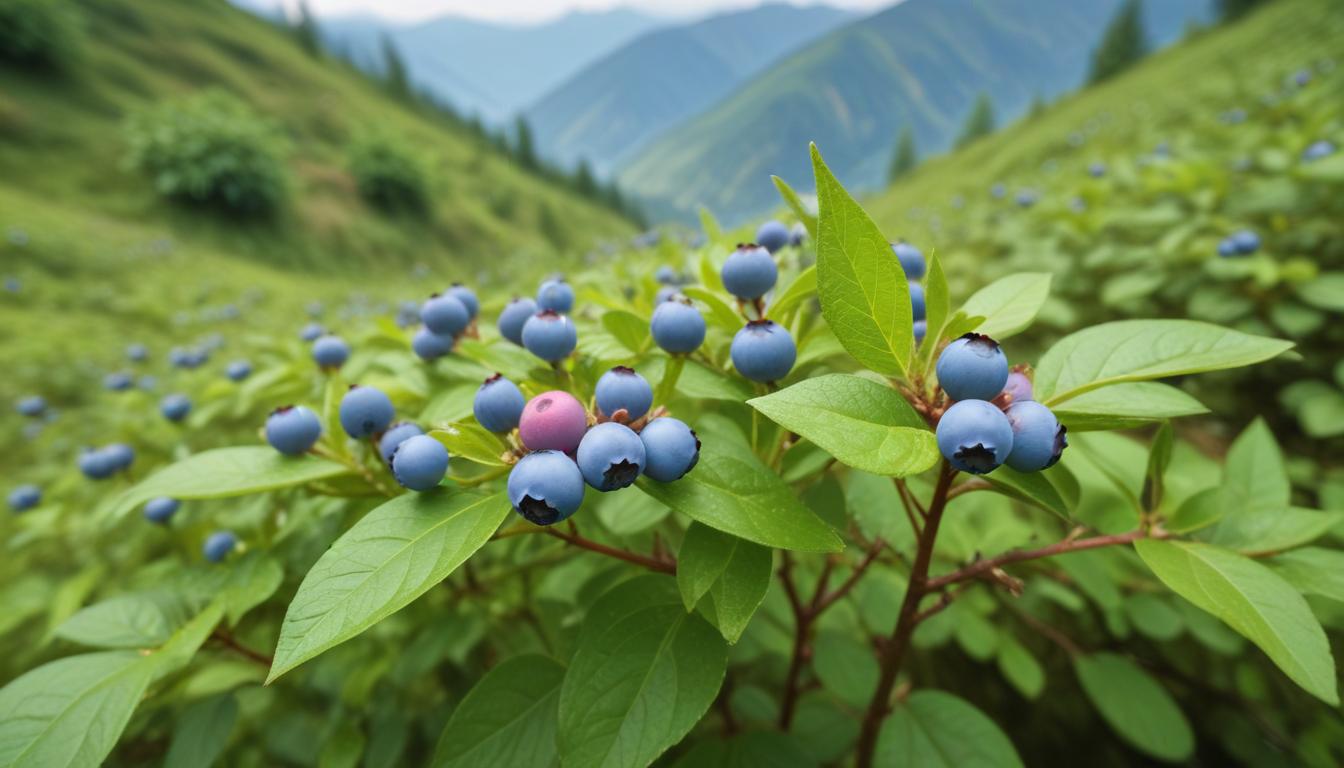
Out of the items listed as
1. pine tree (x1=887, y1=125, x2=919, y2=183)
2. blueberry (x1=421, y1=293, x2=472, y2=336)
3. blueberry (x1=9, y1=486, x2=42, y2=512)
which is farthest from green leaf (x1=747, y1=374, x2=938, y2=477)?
pine tree (x1=887, y1=125, x2=919, y2=183)

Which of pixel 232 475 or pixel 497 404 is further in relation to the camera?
pixel 232 475

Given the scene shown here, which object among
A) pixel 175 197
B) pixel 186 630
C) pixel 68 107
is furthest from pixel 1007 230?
pixel 68 107

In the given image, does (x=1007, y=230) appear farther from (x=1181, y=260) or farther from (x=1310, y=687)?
(x=1310, y=687)

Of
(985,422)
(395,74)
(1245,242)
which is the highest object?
(395,74)

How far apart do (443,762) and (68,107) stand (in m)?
39.1

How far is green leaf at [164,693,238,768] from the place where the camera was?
1271 millimetres

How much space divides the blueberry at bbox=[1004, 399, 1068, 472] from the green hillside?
8360mm

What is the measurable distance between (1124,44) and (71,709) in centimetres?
5596

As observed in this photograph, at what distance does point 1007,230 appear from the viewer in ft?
15.8

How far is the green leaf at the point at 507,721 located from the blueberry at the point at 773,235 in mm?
1109

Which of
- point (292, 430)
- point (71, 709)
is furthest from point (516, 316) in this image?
point (71, 709)

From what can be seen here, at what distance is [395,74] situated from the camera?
59.5 metres

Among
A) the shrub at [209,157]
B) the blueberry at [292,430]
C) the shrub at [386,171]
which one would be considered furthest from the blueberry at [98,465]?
the shrub at [386,171]

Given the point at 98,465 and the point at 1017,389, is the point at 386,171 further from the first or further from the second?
the point at 1017,389
